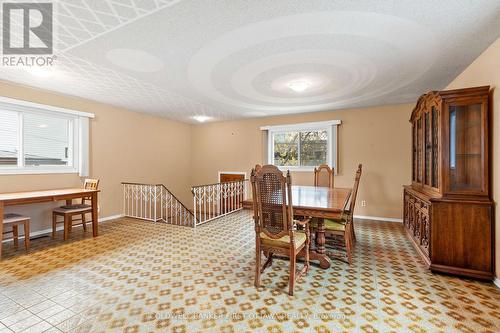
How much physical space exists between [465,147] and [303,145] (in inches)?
139

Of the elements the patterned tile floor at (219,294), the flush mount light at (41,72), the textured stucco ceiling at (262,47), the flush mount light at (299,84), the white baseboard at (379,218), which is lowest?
the patterned tile floor at (219,294)

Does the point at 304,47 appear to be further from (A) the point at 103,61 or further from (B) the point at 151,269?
(B) the point at 151,269

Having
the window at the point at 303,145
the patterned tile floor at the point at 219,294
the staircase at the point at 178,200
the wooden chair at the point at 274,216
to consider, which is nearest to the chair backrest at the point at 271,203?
the wooden chair at the point at 274,216

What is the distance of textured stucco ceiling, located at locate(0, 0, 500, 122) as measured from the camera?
1961mm

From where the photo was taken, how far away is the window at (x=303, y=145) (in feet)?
18.0

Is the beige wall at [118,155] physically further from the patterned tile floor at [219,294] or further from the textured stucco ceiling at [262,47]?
the patterned tile floor at [219,294]

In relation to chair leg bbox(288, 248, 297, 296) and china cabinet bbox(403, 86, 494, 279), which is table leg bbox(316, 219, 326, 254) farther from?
china cabinet bbox(403, 86, 494, 279)

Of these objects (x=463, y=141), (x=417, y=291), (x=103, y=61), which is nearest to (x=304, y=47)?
(x=463, y=141)

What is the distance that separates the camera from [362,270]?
2.64 metres

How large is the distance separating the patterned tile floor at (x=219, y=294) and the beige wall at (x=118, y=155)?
3.66 ft

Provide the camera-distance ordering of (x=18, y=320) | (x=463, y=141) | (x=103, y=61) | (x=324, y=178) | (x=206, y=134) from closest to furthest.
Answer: (x=18, y=320) < (x=463, y=141) < (x=103, y=61) < (x=324, y=178) < (x=206, y=134)

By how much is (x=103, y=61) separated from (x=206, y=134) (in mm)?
4346

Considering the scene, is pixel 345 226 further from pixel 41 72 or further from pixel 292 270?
pixel 41 72

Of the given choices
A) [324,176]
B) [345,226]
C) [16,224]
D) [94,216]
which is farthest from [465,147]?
[16,224]
